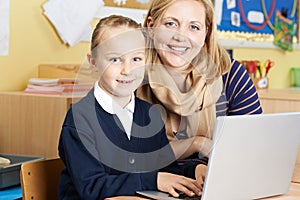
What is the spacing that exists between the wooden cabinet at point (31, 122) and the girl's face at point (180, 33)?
588mm

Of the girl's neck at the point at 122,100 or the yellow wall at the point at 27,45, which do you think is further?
the yellow wall at the point at 27,45

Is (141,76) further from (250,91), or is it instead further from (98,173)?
(250,91)

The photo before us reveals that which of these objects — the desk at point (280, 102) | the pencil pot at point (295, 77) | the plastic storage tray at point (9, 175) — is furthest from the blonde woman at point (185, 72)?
the pencil pot at point (295, 77)

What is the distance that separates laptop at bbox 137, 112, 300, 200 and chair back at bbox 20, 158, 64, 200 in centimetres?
33

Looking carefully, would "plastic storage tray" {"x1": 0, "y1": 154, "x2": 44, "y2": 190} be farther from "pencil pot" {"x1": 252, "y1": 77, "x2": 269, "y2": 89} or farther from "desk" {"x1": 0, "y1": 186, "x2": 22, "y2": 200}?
"pencil pot" {"x1": 252, "y1": 77, "x2": 269, "y2": 89}

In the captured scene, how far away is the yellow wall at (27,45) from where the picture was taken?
2.58 meters

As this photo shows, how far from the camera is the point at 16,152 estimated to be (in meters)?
2.49

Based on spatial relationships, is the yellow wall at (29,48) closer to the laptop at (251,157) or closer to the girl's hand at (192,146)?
the girl's hand at (192,146)

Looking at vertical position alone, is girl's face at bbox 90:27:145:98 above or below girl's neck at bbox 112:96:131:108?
above

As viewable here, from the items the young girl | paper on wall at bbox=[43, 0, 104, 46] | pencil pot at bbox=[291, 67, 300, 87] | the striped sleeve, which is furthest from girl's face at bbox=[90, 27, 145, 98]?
pencil pot at bbox=[291, 67, 300, 87]

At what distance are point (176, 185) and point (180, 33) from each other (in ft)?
1.86

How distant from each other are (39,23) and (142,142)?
1.17 meters

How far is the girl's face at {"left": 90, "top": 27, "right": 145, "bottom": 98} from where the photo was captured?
157 centimetres

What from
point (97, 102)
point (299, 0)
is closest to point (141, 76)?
point (97, 102)
